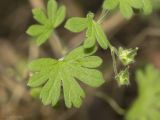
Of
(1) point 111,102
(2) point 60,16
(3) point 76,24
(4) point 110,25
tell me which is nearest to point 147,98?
(1) point 111,102

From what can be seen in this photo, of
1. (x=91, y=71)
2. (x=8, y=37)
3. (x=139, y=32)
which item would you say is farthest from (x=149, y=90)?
(x=8, y=37)

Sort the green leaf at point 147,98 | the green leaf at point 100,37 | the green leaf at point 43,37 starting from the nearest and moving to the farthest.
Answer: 1. the green leaf at point 100,37
2. the green leaf at point 43,37
3. the green leaf at point 147,98

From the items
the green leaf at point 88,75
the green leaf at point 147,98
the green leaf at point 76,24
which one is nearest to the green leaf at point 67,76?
→ the green leaf at point 88,75

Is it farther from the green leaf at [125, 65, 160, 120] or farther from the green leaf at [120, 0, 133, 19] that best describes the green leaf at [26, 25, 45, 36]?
the green leaf at [125, 65, 160, 120]

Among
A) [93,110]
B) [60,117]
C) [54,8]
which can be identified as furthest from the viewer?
[93,110]

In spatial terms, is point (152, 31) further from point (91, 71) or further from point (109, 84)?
point (91, 71)

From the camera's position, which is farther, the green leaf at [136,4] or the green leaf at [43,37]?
the green leaf at [43,37]

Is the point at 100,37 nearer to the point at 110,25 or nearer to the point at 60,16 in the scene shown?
the point at 60,16

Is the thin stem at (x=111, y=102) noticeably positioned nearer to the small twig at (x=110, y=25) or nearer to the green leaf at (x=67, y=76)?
the small twig at (x=110, y=25)
